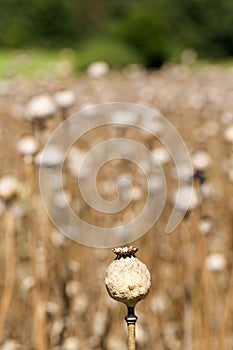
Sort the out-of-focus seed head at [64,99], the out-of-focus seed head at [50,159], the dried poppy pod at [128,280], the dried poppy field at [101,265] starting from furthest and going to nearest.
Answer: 1. the out-of-focus seed head at [64,99]
2. the out-of-focus seed head at [50,159]
3. the dried poppy field at [101,265]
4. the dried poppy pod at [128,280]

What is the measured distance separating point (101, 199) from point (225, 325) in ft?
2.52

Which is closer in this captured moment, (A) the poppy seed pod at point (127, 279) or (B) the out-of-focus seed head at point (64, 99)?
(A) the poppy seed pod at point (127, 279)

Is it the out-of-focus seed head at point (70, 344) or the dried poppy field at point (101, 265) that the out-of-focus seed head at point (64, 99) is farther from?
the out-of-focus seed head at point (70, 344)

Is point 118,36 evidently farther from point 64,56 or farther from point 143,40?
point 64,56

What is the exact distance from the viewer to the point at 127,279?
25.5 inches

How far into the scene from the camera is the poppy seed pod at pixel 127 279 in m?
0.65

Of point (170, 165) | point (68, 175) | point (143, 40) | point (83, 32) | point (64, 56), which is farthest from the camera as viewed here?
point (83, 32)

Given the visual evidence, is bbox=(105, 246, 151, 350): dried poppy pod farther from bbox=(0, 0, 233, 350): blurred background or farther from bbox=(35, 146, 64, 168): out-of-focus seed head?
bbox=(35, 146, 64, 168): out-of-focus seed head

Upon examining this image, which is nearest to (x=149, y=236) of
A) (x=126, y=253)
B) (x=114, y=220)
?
(x=114, y=220)

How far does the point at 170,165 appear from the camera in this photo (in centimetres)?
237

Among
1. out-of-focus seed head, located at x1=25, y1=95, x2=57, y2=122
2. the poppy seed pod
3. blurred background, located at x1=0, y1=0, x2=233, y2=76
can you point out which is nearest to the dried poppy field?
out-of-focus seed head, located at x1=25, y1=95, x2=57, y2=122

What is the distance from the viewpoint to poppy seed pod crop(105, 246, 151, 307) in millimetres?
653

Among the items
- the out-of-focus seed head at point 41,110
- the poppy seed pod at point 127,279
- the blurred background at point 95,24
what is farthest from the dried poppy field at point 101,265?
the blurred background at point 95,24

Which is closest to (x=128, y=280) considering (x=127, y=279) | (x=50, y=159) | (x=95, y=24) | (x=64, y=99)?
(x=127, y=279)
